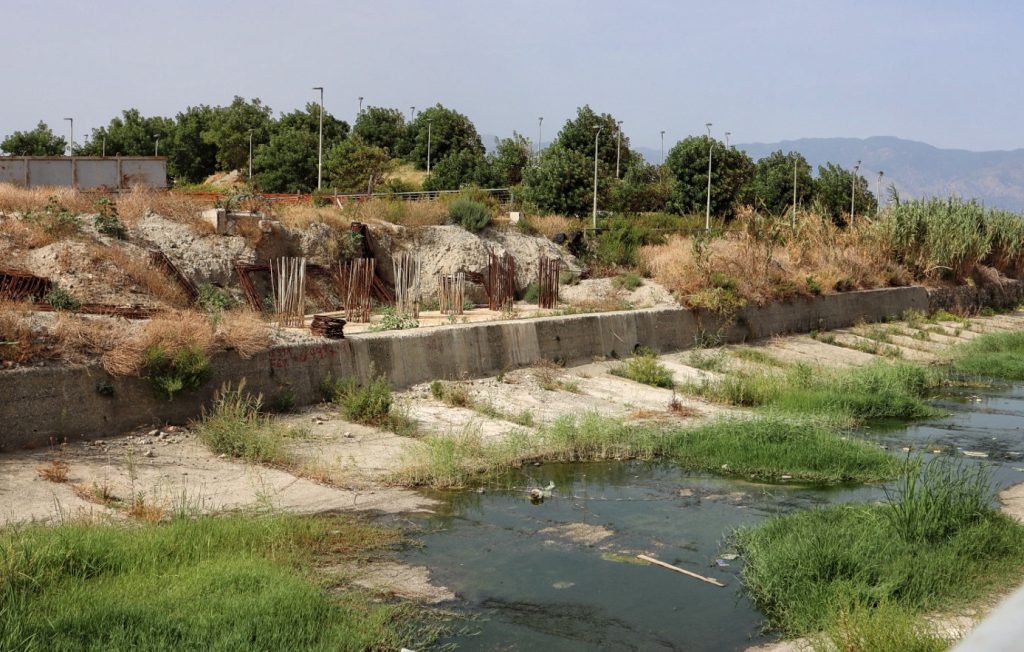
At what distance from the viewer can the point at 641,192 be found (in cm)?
5578

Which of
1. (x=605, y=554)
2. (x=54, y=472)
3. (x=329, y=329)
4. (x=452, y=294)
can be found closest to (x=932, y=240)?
(x=452, y=294)

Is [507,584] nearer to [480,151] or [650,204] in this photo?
[650,204]

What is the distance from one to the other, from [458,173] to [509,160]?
3842mm

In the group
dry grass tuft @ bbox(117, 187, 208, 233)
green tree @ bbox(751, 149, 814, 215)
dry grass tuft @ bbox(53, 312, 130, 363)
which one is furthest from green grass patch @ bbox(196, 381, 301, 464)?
green tree @ bbox(751, 149, 814, 215)

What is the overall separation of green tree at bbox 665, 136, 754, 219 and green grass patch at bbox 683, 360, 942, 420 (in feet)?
115

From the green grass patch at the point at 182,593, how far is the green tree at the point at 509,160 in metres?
Answer: 53.3

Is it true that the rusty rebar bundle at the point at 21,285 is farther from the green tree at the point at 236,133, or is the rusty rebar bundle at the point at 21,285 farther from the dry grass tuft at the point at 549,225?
the green tree at the point at 236,133

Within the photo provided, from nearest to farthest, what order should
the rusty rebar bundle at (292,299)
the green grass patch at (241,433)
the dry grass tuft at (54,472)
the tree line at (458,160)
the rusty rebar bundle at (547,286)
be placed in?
the dry grass tuft at (54,472)
the green grass patch at (241,433)
the rusty rebar bundle at (292,299)
the rusty rebar bundle at (547,286)
the tree line at (458,160)

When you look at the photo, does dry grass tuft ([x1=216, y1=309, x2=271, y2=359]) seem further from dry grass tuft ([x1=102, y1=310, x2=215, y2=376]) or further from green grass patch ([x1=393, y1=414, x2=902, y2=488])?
green grass patch ([x1=393, y1=414, x2=902, y2=488])

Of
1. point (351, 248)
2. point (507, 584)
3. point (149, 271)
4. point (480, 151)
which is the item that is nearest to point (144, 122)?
point (480, 151)

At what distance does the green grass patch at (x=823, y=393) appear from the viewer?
1442 cm

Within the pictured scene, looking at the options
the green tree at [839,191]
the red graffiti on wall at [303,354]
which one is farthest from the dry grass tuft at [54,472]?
the green tree at [839,191]

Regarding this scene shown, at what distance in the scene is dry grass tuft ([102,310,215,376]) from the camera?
1025 centimetres

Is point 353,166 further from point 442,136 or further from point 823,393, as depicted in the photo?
point 823,393
